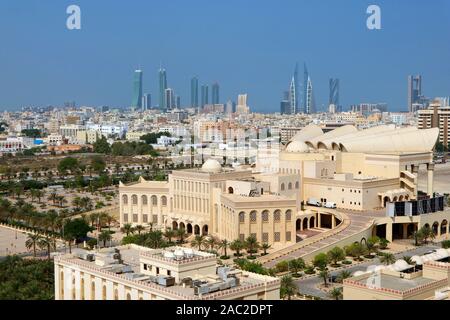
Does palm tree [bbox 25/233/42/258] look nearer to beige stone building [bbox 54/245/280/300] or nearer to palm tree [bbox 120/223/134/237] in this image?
palm tree [bbox 120/223/134/237]

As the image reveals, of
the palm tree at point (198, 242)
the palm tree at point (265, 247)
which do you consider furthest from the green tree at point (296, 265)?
the palm tree at point (198, 242)

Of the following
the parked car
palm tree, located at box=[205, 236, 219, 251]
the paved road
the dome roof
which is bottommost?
the paved road

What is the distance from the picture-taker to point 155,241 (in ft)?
71.8

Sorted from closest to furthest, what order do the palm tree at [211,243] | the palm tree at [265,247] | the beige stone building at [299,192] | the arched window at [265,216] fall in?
1. the palm tree at [265,247]
2. the palm tree at [211,243]
3. the arched window at [265,216]
4. the beige stone building at [299,192]

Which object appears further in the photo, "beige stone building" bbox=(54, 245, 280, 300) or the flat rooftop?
the flat rooftop

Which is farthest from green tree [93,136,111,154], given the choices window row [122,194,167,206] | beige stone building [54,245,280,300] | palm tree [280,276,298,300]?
beige stone building [54,245,280,300]

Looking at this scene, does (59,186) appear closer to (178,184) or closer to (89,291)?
(178,184)

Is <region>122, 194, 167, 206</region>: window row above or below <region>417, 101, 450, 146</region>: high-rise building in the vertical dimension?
below

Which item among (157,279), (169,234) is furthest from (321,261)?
(157,279)

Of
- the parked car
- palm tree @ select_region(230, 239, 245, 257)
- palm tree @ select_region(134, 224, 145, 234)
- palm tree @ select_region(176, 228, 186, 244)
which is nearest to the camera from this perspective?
palm tree @ select_region(230, 239, 245, 257)

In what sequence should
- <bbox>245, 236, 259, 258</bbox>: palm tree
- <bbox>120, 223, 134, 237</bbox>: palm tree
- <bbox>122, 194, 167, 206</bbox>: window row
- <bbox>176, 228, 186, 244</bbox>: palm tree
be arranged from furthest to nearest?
1. <bbox>122, 194, 167, 206</bbox>: window row
2. <bbox>120, 223, 134, 237</bbox>: palm tree
3. <bbox>176, 228, 186, 244</bbox>: palm tree
4. <bbox>245, 236, 259, 258</bbox>: palm tree

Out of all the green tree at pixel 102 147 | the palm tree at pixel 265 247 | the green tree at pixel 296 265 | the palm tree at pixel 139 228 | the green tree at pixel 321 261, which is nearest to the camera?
the green tree at pixel 296 265

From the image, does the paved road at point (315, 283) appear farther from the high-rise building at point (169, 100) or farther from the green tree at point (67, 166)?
the high-rise building at point (169, 100)
